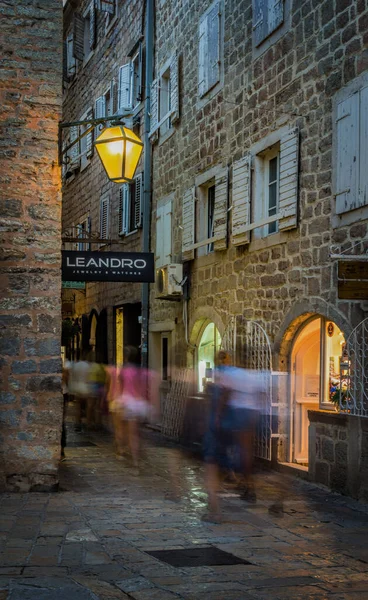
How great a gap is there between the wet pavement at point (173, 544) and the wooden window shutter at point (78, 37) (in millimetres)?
19249

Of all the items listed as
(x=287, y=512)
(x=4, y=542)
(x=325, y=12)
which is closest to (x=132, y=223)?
(x=325, y=12)

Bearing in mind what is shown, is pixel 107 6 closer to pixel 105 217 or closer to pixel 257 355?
pixel 105 217

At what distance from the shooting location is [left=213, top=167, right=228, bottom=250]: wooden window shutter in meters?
14.2

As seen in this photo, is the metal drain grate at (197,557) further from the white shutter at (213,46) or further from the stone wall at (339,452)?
the white shutter at (213,46)

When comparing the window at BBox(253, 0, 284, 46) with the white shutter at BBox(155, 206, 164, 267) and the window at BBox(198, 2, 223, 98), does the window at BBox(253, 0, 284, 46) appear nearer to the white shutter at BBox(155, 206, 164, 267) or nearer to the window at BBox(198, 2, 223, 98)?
the window at BBox(198, 2, 223, 98)

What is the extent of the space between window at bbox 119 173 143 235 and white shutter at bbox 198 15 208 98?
451 cm

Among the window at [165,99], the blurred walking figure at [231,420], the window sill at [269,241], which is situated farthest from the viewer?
the window at [165,99]

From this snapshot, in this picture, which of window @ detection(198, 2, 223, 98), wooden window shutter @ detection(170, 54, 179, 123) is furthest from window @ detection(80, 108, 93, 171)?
window @ detection(198, 2, 223, 98)

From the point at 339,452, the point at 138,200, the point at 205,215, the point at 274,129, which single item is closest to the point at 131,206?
the point at 138,200

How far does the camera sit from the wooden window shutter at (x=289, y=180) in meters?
11.4

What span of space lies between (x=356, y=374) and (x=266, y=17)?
5929 millimetres

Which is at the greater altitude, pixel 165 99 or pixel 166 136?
pixel 165 99

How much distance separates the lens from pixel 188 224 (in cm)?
1614

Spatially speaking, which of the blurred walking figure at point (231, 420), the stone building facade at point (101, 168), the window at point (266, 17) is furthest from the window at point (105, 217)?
the blurred walking figure at point (231, 420)
